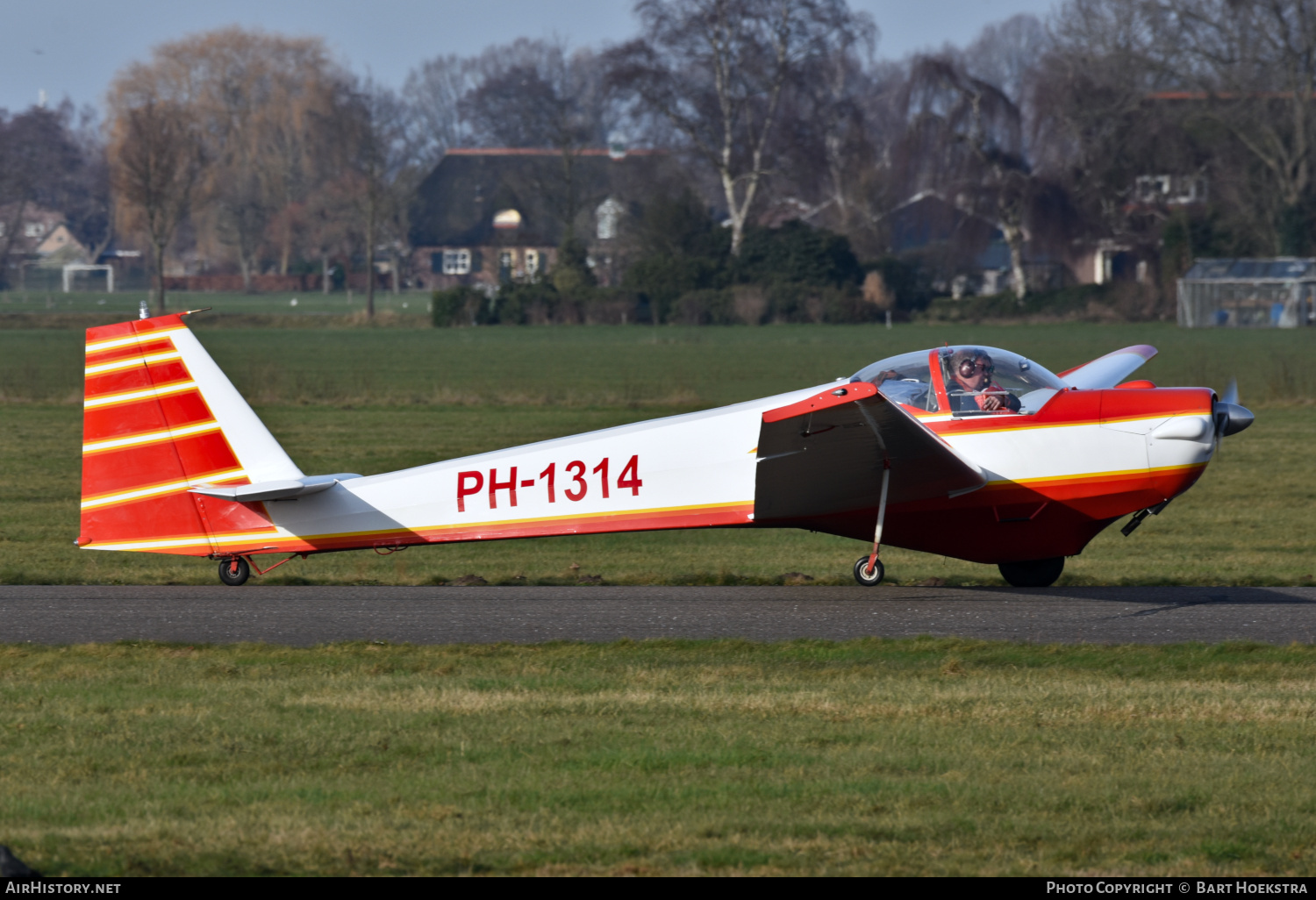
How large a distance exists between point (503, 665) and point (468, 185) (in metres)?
108

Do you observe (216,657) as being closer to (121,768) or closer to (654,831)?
(121,768)

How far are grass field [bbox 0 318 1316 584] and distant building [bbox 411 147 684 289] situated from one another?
81.1ft

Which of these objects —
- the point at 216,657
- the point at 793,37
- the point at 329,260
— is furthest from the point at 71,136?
the point at 216,657

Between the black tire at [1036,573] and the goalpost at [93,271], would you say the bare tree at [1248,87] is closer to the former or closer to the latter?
the black tire at [1036,573]

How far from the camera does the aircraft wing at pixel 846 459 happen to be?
9.59 metres

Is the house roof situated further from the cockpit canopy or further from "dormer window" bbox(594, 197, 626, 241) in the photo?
the cockpit canopy

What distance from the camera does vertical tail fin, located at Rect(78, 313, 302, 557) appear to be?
10773mm

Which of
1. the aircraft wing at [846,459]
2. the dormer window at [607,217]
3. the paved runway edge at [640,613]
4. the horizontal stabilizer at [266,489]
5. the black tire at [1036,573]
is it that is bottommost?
the paved runway edge at [640,613]

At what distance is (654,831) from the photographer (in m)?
5.39

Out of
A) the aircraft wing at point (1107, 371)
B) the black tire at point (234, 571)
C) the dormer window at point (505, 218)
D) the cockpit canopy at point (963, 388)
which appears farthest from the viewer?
the dormer window at point (505, 218)

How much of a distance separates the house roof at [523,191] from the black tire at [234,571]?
72.4 m

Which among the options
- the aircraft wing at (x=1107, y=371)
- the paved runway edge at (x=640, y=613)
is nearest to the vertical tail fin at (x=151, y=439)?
the paved runway edge at (x=640, y=613)

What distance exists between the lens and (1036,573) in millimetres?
11625

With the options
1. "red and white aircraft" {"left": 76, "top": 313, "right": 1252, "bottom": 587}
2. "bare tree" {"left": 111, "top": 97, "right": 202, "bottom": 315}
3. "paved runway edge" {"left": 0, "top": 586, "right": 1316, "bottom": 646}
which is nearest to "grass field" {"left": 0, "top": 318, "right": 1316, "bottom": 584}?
"paved runway edge" {"left": 0, "top": 586, "right": 1316, "bottom": 646}
